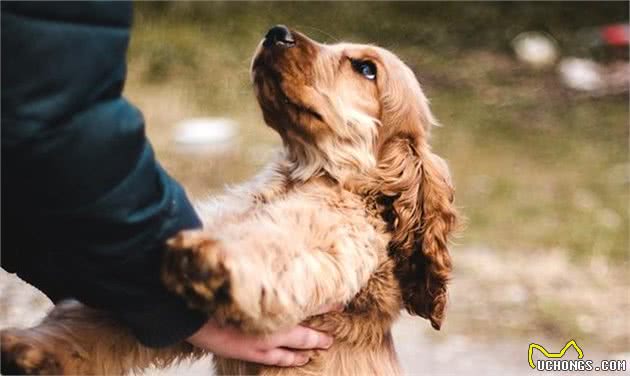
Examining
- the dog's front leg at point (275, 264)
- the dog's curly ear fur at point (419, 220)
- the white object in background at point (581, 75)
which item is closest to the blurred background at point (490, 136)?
the white object in background at point (581, 75)


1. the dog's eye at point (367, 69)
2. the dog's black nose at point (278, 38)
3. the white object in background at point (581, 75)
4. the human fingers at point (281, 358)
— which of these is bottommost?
the white object in background at point (581, 75)

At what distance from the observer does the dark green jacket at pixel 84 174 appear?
1.94m

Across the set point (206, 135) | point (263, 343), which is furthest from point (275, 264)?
point (206, 135)

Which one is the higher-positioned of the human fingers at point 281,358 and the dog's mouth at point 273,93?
the dog's mouth at point 273,93

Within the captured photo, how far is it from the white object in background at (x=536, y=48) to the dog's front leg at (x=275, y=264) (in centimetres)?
835

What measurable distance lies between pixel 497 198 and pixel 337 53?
494cm

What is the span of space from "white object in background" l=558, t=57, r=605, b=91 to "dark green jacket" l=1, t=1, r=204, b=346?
870 cm

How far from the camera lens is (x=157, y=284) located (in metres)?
2.28

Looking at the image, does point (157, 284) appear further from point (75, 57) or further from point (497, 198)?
point (497, 198)

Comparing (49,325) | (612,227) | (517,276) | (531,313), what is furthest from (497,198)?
(49,325)

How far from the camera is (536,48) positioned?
1099 centimetres

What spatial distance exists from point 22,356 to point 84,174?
573mm

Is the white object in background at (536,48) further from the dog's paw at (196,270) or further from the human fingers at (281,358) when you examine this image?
the dog's paw at (196,270)

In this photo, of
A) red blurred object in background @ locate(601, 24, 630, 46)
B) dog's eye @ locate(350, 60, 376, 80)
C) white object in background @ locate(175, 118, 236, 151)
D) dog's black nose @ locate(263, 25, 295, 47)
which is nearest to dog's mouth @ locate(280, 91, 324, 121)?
dog's black nose @ locate(263, 25, 295, 47)
